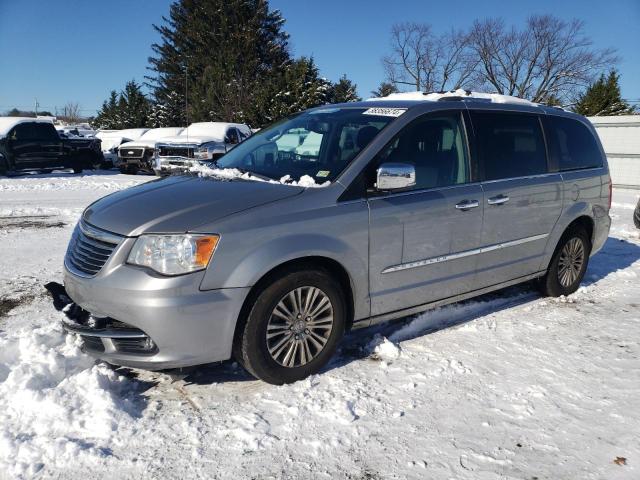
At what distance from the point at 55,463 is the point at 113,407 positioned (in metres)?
0.45

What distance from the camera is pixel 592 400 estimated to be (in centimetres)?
337

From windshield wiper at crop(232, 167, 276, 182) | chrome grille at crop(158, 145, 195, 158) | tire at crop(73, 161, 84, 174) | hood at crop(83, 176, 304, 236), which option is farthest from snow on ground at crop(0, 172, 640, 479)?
tire at crop(73, 161, 84, 174)

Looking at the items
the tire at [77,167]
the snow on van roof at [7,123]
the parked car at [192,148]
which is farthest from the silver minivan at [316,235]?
the tire at [77,167]

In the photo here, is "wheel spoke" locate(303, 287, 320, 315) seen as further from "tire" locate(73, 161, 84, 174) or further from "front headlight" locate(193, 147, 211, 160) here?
"tire" locate(73, 161, 84, 174)

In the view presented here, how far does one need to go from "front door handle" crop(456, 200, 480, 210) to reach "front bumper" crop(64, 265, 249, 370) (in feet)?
6.19

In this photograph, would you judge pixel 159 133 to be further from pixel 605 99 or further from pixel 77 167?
pixel 605 99

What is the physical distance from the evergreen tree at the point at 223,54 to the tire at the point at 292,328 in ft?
114

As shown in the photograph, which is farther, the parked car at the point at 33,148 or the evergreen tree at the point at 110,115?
the evergreen tree at the point at 110,115

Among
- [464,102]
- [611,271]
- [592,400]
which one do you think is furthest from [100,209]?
[611,271]

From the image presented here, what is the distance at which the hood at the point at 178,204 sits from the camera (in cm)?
309

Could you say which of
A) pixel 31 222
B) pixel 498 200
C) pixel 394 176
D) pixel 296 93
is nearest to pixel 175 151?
pixel 31 222

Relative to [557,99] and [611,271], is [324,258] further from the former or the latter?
[557,99]

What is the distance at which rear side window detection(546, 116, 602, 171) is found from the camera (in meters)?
5.17

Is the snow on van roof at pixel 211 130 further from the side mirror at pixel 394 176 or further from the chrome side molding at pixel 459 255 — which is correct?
the side mirror at pixel 394 176
